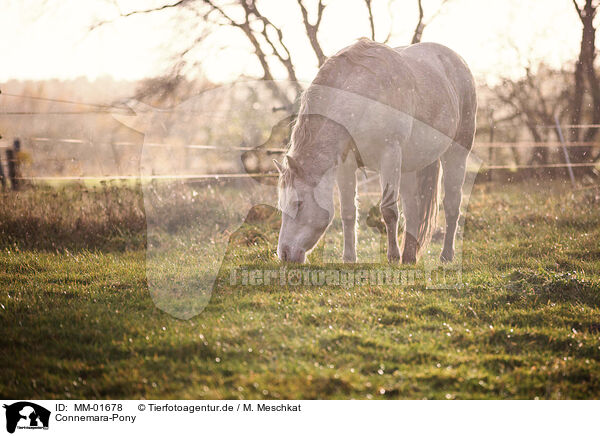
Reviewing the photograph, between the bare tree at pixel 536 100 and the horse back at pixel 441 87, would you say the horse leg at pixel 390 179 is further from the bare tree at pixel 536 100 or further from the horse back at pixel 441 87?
the bare tree at pixel 536 100

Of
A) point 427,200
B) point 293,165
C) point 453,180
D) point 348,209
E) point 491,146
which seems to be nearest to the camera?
point 293,165

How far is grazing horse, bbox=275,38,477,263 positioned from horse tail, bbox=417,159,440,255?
0.5 inches

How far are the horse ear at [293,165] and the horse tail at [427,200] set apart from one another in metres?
2.05

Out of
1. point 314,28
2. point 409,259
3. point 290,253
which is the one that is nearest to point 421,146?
point 409,259

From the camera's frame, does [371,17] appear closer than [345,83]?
No

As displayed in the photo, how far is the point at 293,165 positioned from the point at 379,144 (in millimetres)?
1022

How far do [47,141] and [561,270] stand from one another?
8976mm

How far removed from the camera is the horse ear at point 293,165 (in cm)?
354

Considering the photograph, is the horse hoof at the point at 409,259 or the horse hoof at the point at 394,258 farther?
the horse hoof at the point at 409,259

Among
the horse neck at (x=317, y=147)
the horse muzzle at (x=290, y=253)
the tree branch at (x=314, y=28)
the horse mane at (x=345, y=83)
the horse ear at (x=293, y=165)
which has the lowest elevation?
the horse muzzle at (x=290, y=253)

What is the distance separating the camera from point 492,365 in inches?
95.6

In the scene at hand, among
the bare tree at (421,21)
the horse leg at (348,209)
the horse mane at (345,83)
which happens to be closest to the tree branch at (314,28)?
the bare tree at (421,21)

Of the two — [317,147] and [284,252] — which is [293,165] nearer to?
[317,147]
